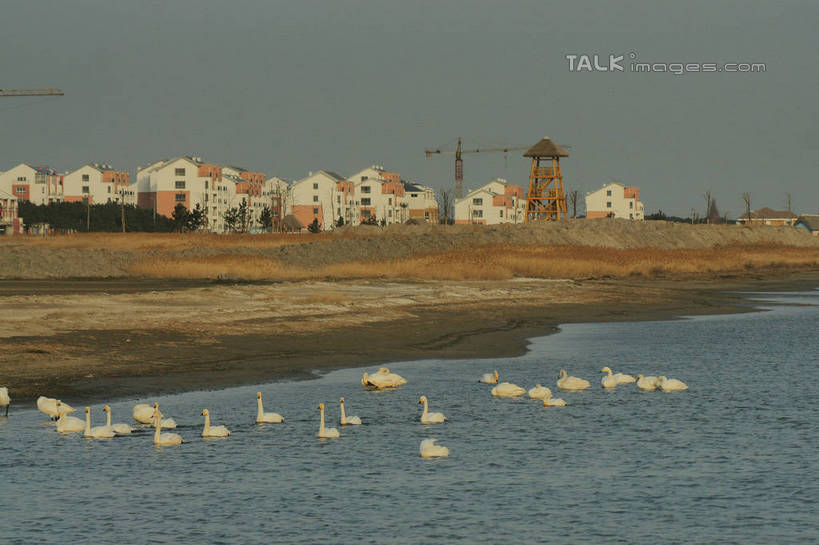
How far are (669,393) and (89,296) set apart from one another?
27.1 metres

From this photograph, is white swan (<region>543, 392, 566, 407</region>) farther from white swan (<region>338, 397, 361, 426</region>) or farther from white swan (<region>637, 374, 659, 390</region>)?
white swan (<region>338, 397, 361, 426</region>)

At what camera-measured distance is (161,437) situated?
19.9 meters

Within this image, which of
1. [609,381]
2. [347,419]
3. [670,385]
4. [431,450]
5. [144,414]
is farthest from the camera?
[609,381]

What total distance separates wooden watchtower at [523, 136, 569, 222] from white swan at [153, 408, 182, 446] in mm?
122888

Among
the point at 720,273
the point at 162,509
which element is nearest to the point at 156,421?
the point at 162,509

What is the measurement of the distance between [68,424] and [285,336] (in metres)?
15.8

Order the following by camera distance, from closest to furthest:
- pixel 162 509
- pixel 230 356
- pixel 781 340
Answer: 1. pixel 162 509
2. pixel 230 356
3. pixel 781 340

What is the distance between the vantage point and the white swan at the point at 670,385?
2702 centimetres

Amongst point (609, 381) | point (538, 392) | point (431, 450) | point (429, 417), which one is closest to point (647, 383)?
point (609, 381)

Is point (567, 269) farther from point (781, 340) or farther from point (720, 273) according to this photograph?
point (781, 340)

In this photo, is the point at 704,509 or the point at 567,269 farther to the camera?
the point at 567,269

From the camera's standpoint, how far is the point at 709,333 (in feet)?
138

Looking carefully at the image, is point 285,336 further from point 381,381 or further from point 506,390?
point 506,390

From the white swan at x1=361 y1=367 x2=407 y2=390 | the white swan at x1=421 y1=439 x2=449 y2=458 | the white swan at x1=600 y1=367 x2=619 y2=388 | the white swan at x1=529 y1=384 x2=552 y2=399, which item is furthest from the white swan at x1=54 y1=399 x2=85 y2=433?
the white swan at x1=600 y1=367 x2=619 y2=388
